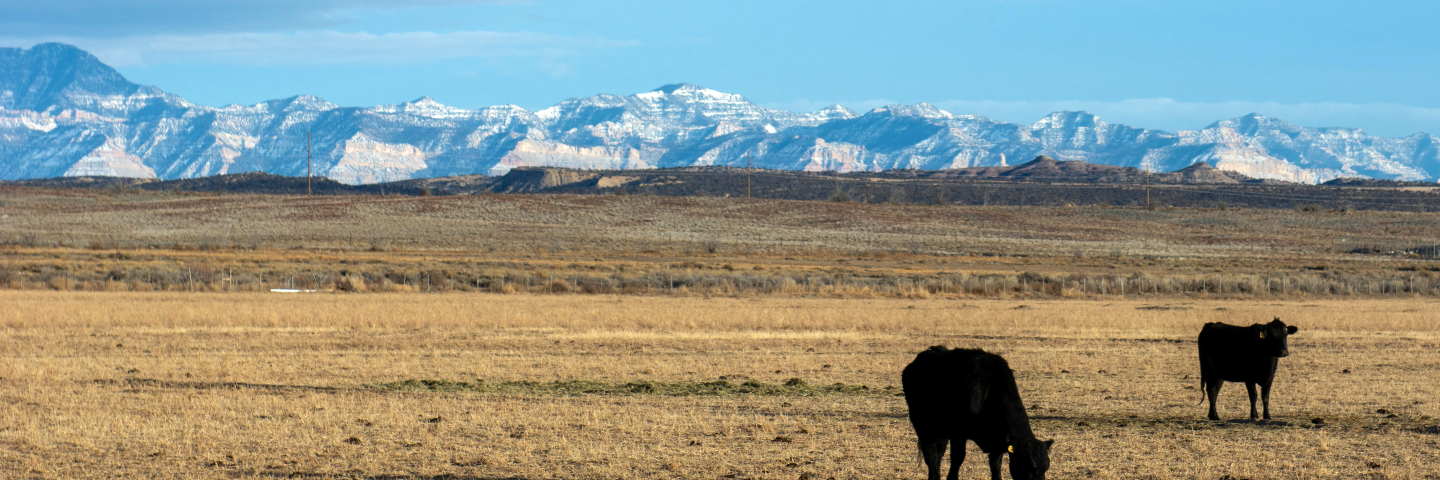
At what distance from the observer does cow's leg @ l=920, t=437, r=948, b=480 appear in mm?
10680

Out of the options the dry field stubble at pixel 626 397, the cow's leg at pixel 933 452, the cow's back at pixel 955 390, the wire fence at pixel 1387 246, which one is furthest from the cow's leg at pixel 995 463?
the wire fence at pixel 1387 246

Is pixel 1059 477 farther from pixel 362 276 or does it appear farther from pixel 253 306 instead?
pixel 362 276

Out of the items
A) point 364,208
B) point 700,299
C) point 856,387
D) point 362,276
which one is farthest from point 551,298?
point 364,208

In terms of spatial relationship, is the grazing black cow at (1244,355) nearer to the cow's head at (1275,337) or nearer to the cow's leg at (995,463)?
the cow's head at (1275,337)

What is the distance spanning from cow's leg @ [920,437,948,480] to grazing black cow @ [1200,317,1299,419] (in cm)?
665

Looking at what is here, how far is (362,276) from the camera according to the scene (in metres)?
50.9

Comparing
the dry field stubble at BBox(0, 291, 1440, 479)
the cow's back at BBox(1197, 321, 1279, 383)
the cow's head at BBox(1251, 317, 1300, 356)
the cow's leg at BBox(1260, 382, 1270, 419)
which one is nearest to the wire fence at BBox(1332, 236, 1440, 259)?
the dry field stubble at BBox(0, 291, 1440, 479)

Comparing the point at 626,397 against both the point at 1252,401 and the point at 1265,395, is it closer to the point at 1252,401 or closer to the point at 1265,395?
the point at 1252,401

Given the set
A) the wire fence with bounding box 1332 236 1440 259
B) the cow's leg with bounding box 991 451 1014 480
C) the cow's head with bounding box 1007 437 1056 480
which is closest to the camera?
the cow's head with bounding box 1007 437 1056 480

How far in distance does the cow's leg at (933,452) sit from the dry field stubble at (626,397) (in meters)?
1.40

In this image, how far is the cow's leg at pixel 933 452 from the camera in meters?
10.7

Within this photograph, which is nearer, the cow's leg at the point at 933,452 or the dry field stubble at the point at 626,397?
the cow's leg at the point at 933,452

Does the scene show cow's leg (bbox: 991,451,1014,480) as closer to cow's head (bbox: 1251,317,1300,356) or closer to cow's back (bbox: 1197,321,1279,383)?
cow's head (bbox: 1251,317,1300,356)

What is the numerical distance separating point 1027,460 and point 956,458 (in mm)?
837
